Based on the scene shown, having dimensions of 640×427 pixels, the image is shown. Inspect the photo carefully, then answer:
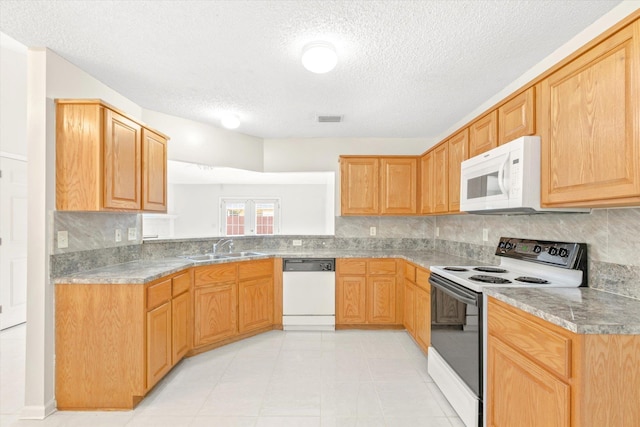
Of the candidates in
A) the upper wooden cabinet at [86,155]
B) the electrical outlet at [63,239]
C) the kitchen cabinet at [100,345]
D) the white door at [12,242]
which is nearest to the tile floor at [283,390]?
the kitchen cabinet at [100,345]

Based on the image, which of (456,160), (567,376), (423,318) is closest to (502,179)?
(456,160)

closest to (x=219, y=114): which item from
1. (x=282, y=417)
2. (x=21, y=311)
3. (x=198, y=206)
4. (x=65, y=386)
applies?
(x=65, y=386)

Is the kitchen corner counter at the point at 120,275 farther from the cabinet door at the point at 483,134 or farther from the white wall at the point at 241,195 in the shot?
the white wall at the point at 241,195

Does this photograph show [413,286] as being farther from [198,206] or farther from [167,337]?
[198,206]

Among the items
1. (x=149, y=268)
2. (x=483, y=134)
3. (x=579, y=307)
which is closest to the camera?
(x=579, y=307)

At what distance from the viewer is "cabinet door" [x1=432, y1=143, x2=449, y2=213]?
296cm

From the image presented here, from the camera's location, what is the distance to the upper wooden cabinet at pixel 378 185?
372cm

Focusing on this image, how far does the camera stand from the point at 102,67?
7.24 ft

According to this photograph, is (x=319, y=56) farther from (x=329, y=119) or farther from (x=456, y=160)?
(x=456, y=160)

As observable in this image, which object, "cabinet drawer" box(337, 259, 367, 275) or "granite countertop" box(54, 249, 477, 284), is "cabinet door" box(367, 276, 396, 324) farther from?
"granite countertop" box(54, 249, 477, 284)

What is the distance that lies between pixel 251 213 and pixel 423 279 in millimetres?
4967

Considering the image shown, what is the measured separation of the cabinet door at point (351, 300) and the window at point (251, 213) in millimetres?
3725

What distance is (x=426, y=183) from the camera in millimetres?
3518

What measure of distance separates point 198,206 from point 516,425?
6963mm
